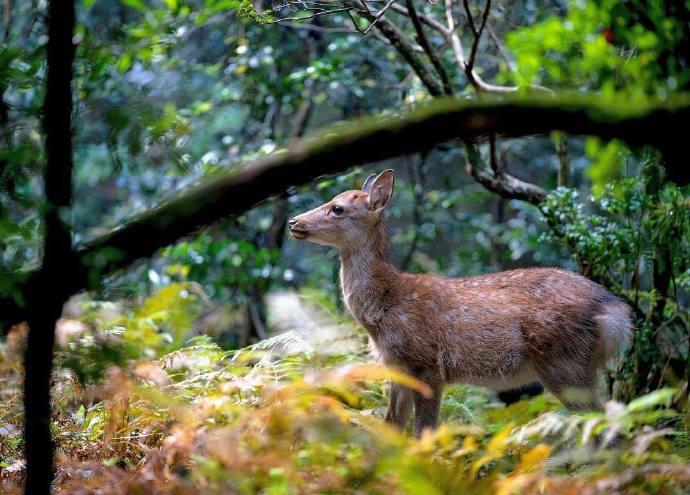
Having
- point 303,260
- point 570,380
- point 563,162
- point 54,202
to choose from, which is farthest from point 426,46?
point 303,260

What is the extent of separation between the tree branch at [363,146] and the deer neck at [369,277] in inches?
144

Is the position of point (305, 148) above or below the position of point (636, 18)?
below

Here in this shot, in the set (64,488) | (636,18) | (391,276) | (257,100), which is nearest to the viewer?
(64,488)

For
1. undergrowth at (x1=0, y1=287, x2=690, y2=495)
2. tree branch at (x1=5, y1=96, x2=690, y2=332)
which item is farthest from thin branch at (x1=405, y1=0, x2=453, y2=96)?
tree branch at (x1=5, y1=96, x2=690, y2=332)

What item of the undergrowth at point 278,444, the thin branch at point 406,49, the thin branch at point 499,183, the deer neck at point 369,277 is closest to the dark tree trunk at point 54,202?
the undergrowth at point 278,444

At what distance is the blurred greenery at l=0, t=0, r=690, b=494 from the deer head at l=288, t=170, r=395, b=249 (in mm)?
953

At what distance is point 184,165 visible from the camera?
12.0 feet

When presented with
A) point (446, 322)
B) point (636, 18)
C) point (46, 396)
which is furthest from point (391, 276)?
point (46, 396)

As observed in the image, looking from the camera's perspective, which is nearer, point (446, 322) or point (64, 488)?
point (64, 488)

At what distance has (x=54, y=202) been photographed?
3.23 m

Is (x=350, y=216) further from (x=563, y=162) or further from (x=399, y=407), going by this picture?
(x=563, y=162)

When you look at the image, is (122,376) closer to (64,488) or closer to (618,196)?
(64,488)

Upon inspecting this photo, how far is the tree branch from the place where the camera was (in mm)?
3166

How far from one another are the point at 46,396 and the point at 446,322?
389 cm
